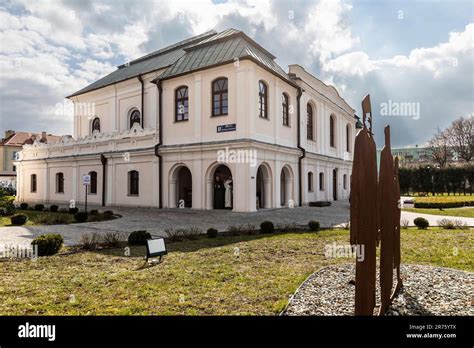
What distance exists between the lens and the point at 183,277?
5957mm

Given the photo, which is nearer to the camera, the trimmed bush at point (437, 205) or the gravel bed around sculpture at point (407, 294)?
the gravel bed around sculpture at point (407, 294)

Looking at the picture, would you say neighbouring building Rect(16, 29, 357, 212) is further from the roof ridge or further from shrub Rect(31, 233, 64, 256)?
shrub Rect(31, 233, 64, 256)

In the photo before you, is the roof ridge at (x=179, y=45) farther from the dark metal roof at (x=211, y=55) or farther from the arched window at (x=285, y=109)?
the arched window at (x=285, y=109)

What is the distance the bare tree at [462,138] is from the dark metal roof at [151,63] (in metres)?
45.7

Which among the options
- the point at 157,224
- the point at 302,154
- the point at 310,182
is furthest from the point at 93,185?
the point at 310,182

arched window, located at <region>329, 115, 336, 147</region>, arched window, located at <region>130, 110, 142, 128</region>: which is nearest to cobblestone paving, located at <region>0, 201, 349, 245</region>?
arched window, located at <region>130, 110, 142, 128</region>

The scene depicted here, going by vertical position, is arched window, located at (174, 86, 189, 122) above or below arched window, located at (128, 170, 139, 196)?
above

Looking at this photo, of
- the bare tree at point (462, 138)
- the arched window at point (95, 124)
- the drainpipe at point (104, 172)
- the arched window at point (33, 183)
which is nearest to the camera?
the drainpipe at point (104, 172)

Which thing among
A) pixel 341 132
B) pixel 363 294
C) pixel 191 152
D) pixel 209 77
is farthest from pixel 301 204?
pixel 363 294

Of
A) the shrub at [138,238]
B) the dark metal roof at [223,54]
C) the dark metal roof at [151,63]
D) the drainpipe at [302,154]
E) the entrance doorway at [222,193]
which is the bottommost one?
the shrub at [138,238]

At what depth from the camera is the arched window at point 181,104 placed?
21031 mm

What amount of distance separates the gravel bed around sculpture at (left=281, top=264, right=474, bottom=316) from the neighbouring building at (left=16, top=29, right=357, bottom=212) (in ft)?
39.6

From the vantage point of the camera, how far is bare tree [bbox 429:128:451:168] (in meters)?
53.5

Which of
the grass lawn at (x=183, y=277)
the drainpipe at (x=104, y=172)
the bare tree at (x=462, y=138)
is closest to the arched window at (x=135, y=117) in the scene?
the drainpipe at (x=104, y=172)
